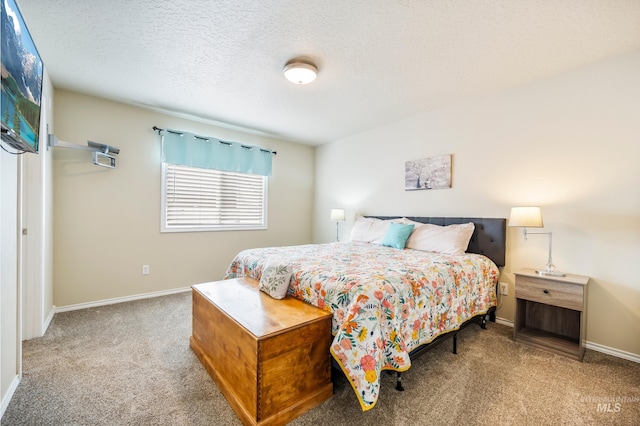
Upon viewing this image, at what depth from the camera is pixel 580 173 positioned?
244 cm

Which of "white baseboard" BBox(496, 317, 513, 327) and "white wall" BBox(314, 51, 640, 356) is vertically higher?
"white wall" BBox(314, 51, 640, 356)

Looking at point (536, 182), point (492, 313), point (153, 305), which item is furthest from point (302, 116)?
point (492, 313)

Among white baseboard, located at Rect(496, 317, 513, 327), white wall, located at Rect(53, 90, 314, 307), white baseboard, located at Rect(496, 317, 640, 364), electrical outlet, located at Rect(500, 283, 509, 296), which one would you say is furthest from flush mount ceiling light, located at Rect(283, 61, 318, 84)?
white baseboard, located at Rect(496, 317, 640, 364)

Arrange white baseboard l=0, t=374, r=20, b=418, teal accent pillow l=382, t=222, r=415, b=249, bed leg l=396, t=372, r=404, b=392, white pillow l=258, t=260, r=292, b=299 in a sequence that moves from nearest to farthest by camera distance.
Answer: white baseboard l=0, t=374, r=20, b=418 → bed leg l=396, t=372, r=404, b=392 → white pillow l=258, t=260, r=292, b=299 → teal accent pillow l=382, t=222, r=415, b=249

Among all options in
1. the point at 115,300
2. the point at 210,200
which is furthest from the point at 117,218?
the point at 210,200

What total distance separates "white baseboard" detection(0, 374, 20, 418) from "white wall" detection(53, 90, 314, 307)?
1.59m

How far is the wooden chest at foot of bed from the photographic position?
4.65 feet

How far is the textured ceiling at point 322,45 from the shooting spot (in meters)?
1.80

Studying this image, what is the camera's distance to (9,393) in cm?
161

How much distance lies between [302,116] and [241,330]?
293cm

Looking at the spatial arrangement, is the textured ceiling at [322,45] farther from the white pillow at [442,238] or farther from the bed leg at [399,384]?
the bed leg at [399,384]

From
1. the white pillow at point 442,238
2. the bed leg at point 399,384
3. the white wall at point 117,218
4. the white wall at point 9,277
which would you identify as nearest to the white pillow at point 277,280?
the bed leg at point 399,384

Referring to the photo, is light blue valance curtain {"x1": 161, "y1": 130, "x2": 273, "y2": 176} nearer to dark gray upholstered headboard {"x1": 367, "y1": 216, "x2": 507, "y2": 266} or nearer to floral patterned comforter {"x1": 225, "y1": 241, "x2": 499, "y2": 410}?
floral patterned comforter {"x1": 225, "y1": 241, "x2": 499, "y2": 410}

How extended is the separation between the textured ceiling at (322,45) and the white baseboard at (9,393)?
2390 millimetres
